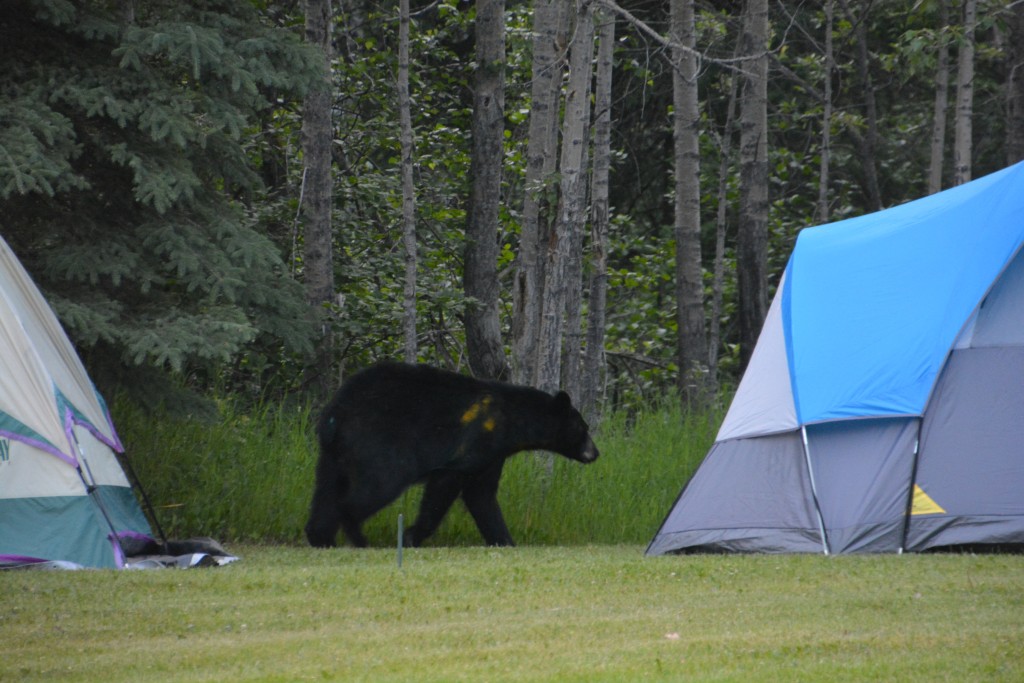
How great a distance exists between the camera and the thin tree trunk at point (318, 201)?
1284 centimetres

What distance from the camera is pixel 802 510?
854 centimetres

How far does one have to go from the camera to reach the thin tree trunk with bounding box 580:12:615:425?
12977 millimetres

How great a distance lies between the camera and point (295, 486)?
10836 mm

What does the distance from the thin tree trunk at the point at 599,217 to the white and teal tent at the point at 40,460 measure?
5.69 meters

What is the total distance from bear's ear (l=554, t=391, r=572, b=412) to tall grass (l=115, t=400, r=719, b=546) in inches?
41.7

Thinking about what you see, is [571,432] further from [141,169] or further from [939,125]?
[939,125]

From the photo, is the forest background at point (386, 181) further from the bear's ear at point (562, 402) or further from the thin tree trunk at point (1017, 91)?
the bear's ear at point (562, 402)

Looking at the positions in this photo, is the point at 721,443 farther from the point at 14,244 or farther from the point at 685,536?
the point at 14,244

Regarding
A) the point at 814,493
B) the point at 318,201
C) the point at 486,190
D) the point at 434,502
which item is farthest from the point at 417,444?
the point at 486,190

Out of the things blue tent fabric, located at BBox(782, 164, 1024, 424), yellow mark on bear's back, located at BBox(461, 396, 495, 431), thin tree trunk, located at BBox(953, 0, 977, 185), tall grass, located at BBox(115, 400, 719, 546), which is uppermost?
thin tree trunk, located at BBox(953, 0, 977, 185)

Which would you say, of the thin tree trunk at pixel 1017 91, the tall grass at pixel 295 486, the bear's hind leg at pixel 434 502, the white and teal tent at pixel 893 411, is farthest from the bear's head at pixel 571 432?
the thin tree trunk at pixel 1017 91

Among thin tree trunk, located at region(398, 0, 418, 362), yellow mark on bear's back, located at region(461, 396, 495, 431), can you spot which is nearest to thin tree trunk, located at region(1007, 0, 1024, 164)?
thin tree trunk, located at region(398, 0, 418, 362)

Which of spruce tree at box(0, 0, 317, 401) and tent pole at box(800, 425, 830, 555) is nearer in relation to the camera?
tent pole at box(800, 425, 830, 555)

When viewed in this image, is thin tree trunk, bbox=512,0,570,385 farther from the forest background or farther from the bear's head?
the bear's head
